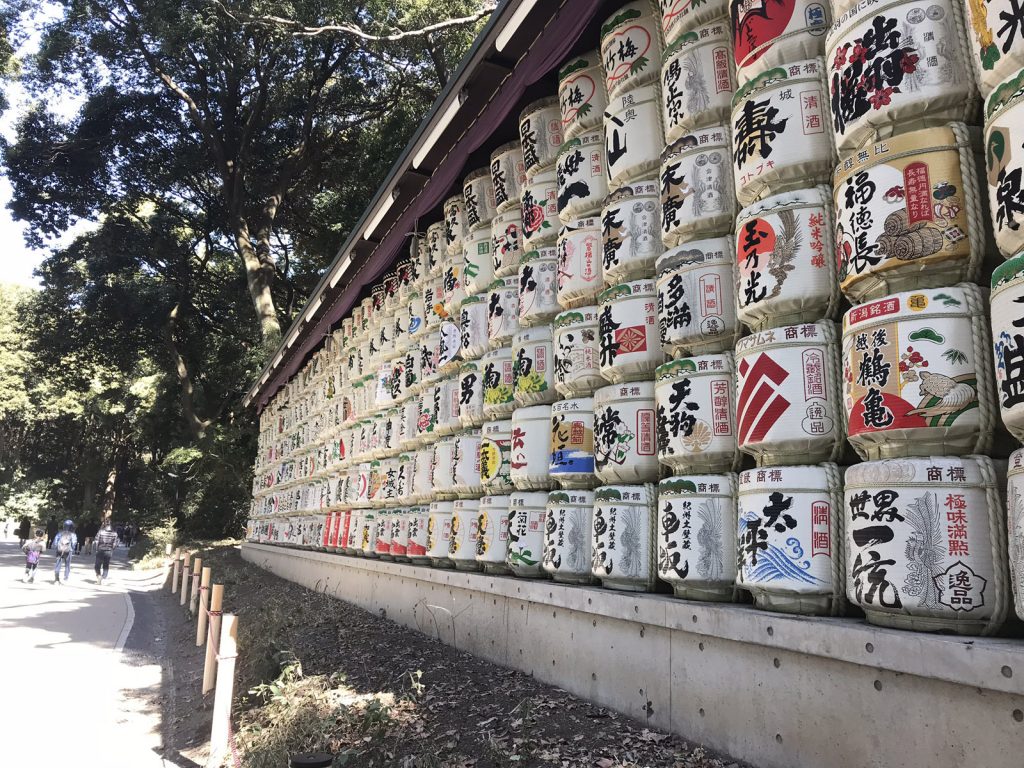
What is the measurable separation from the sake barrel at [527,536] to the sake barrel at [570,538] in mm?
319

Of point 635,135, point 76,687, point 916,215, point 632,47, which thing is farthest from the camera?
point 76,687

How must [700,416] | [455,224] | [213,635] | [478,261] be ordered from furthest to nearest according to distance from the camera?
1. [455,224]
2. [478,261]
3. [213,635]
4. [700,416]

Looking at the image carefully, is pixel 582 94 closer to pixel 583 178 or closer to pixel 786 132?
pixel 583 178

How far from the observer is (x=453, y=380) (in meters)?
7.29

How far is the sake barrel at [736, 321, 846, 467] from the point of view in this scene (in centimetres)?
A: 318

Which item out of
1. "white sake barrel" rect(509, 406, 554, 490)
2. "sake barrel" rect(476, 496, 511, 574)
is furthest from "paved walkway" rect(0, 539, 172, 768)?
"white sake barrel" rect(509, 406, 554, 490)

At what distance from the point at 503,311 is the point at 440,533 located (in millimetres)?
2209

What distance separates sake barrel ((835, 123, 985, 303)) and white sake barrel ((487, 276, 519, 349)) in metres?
3.41

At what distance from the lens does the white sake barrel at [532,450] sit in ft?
17.4

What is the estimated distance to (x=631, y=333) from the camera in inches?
174

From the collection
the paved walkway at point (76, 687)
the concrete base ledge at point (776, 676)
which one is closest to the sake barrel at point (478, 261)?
the concrete base ledge at point (776, 676)

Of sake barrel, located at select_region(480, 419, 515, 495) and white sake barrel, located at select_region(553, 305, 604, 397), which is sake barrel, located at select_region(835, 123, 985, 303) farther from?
sake barrel, located at select_region(480, 419, 515, 495)

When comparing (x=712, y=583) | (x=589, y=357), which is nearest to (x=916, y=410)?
(x=712, y=583)

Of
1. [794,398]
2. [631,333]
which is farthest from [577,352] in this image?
[794,398]
